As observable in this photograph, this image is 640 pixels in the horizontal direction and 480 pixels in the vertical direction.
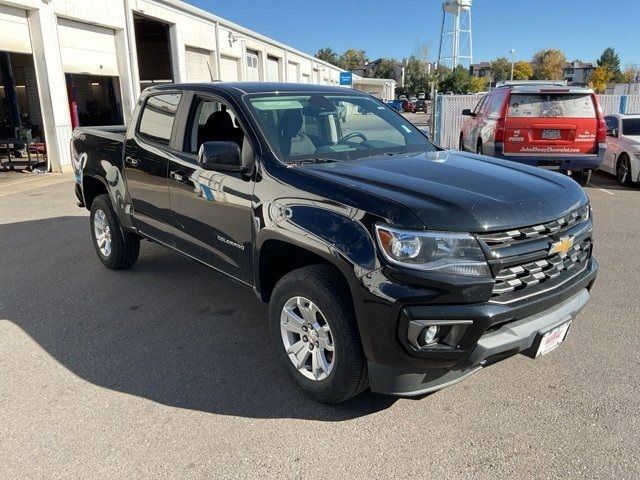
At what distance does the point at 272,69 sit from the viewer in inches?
1299

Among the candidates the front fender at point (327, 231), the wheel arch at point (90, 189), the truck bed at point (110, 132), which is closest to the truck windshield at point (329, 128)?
the front fender at point (327, 231)

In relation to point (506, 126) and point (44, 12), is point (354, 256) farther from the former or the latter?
point (44, 12)

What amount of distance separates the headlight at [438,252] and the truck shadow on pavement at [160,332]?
3.51 feet

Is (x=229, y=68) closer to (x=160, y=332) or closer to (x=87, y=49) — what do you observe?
(x=87, y=49)

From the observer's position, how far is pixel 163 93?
476 cm

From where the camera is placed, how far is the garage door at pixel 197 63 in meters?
21.7

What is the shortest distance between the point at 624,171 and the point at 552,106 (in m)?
2.63

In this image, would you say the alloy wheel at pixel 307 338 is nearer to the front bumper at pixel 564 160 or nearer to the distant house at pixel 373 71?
the front bumper at pixel 564 160

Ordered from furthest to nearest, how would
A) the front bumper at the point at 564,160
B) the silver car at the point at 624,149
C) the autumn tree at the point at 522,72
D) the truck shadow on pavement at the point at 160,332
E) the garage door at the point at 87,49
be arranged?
1. the autumn tree at the point at 522,72
2. the garage door at the point at 87,49
3. the silver car at the point at 624,149
4. the front bumper at the point at 564,160
5. the truck shadow on pavement at the point at 160,332

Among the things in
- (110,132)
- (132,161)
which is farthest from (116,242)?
(110,132)

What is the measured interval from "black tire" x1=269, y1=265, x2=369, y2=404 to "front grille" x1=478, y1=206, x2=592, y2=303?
2.49 ft

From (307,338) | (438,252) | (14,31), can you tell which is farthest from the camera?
(14,31)

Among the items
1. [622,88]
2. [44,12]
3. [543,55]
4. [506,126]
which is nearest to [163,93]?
[506,126]

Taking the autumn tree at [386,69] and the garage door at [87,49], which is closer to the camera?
the garage door at [87,49]
